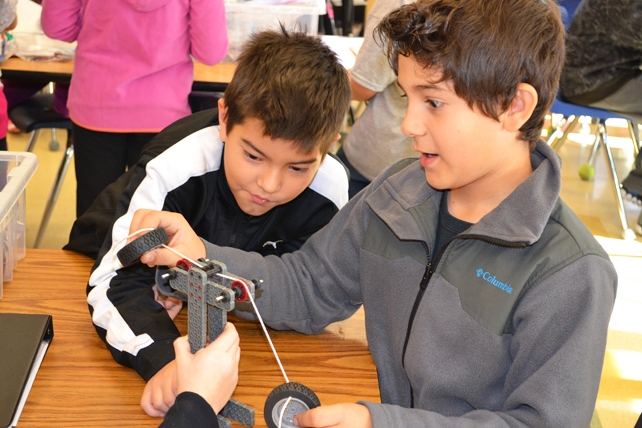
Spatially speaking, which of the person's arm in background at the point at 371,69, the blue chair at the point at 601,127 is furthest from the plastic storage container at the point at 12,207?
the blue chair at the point at 601,127

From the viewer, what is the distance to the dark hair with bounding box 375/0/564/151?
34.1 inches

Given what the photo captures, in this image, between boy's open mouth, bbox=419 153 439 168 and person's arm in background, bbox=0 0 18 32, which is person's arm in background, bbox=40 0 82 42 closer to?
person's arm in background, bbox=0 0 18 32

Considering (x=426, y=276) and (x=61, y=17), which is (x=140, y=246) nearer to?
(x=426, y=276)

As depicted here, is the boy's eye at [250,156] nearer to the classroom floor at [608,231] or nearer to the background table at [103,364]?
the background table at [103,364]

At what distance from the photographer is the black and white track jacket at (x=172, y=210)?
3.07 ft

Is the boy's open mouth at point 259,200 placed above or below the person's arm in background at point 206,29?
below

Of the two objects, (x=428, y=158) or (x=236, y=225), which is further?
(x=236, y=225)

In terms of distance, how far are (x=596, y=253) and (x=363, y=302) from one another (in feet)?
1.41

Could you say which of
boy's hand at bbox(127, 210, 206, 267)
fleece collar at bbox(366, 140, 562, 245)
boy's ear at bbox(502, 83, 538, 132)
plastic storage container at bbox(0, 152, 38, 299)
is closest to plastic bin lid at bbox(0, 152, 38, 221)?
plastic storage container at bbox(0, 152, 38, 299)

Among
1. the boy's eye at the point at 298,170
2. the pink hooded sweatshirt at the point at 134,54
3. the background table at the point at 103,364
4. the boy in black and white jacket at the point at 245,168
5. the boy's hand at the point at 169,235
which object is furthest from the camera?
the pink hooded sweatshirt at the point at 134,54

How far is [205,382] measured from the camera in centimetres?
72

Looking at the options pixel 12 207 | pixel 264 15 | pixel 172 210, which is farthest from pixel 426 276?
pixel 264 15

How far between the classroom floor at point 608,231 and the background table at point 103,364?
1211 mm

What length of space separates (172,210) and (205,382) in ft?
1.57
